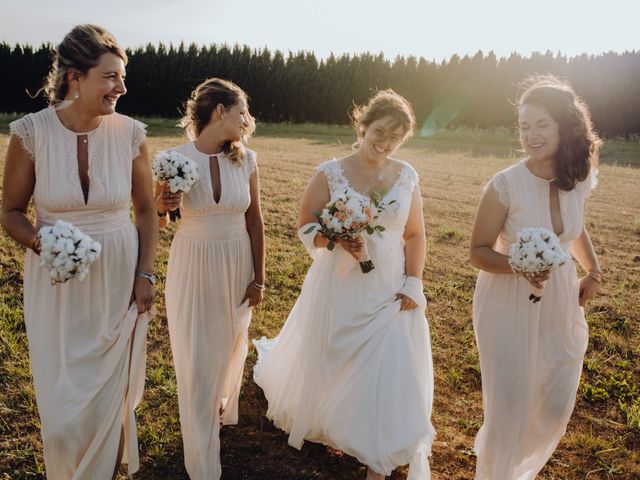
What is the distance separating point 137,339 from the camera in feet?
12.0

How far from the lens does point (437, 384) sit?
228 inches

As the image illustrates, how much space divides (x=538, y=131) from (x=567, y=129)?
199 millimetres

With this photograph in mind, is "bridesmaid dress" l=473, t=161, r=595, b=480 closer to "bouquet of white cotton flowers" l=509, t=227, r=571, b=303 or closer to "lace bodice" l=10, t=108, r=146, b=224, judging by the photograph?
"bouquet of white cotton flowers" l=509, t=227, r=571, b=303

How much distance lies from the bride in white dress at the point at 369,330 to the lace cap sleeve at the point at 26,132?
1.89m

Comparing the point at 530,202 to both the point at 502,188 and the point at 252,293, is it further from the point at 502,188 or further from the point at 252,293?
the point at 252,293

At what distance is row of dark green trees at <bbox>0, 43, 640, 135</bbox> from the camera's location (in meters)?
38.4

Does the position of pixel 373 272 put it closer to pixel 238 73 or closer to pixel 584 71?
pixel 238 73

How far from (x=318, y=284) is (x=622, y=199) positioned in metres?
13.1

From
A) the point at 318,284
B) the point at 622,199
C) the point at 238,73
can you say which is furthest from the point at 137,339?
the point at 238,73

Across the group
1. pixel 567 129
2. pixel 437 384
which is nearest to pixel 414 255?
pixel 567 129

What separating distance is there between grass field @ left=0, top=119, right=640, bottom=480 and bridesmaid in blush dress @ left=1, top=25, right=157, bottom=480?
0.92 meters

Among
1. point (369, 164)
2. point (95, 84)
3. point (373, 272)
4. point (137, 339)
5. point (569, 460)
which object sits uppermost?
point (95, 84)

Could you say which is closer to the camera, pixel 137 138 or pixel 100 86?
pixel 100 86

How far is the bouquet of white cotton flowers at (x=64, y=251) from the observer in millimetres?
3018
